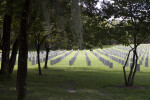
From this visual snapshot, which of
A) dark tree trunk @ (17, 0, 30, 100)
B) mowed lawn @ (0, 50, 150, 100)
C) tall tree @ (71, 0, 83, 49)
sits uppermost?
tall tree @ (71, 0, 83, 49)

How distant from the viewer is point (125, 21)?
605 inches

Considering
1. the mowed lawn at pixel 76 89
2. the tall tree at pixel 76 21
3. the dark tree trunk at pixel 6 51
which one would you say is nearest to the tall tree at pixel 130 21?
the mowed lawn at pixel 76 89

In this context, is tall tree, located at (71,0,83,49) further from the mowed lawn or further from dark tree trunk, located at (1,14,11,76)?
dark tree trunk, located at (1,14,11,76)

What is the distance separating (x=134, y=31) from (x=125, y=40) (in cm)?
169

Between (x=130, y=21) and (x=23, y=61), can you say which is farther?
(x=130, y=21)

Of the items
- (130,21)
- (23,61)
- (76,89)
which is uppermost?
(130,21)

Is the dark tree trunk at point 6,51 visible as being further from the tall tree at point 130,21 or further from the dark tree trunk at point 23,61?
the dark tree trunk at point 23,61

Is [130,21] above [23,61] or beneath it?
above

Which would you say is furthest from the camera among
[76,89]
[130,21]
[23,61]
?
[130,21]

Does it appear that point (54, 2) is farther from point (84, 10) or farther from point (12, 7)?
point (84, 10)

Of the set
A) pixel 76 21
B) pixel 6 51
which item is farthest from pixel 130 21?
pixel 76 21

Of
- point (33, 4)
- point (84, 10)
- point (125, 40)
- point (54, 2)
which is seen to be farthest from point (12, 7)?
point (125, 40)

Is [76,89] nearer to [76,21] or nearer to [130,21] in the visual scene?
[130,21]

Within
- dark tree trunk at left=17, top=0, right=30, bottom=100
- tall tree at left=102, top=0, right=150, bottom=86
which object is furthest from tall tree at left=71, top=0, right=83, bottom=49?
tall tree at left=102, top=0, right=150, bottom=86
